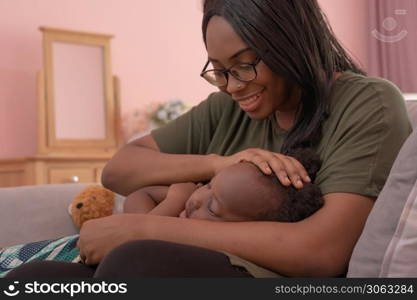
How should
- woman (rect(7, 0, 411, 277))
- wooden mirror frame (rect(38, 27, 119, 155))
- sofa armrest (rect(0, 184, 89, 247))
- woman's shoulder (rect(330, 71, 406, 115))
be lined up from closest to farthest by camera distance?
woman (rect(7, 0, 411, 277)), woman's shoulder (rect(330, 71, 406, 115)), sofa armrest (rect(0, 184, 89, 247)), wooden mirror frame (rect(38, 27, 119, 155))

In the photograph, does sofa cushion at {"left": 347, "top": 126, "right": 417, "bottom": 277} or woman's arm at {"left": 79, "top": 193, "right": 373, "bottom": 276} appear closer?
sofa cushion at {"left": 347, "top": 126, "right": 417, "bottom": 277}

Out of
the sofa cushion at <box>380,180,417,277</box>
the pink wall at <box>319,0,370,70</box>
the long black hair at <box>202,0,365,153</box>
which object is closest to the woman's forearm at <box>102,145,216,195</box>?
the long black hair at <box>202,0,365,153</box>

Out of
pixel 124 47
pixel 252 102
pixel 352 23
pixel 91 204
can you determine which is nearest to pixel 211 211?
pixel 252 102

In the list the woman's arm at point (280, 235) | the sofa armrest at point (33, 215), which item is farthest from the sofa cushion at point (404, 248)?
the sofa armrest at point (33, 215)

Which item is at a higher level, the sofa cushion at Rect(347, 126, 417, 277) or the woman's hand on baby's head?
the woman's hand on baby's head

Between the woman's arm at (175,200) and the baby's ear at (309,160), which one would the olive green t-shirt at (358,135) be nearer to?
the baby's ear at (309,160)

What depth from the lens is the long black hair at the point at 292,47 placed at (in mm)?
1280

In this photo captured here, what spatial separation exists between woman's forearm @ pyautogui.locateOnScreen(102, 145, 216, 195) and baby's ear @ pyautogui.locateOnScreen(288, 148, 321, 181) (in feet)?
0.76

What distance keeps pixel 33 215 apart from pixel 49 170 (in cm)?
190

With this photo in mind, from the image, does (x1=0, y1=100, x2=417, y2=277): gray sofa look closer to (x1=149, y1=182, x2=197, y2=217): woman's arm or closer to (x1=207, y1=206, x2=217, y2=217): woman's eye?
(x1=207, y1=206, x2=217, y2=217): woman's eye

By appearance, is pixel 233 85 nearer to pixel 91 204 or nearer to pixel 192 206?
pixel 192 206

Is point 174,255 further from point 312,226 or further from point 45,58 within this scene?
point 45,58

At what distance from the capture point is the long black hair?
1280 mm

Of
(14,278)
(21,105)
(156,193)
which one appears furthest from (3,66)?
(14,278)
